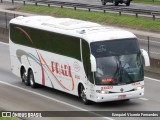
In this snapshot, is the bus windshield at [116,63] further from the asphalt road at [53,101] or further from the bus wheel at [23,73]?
the bus wheel at [23,73]

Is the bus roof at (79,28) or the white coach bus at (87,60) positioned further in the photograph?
the bus roof at (79,28)

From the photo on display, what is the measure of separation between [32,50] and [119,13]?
2910 cm

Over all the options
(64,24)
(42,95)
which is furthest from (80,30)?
(42,95)

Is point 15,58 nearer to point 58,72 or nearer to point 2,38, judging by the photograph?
point 58,72

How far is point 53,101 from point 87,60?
2.60 meters

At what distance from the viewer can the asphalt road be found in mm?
24438

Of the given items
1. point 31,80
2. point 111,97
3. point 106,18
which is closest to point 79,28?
point 111,97

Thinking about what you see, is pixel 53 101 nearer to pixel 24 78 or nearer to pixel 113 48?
pixel 113 48

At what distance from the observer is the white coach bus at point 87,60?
24.3 m

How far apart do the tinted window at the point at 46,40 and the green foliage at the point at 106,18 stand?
2106cm

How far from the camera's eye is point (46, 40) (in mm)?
28266

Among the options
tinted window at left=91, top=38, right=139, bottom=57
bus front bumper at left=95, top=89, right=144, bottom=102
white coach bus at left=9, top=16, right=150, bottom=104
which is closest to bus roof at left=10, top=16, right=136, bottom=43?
white coach bus at left=9, top=16, right=150, bottom=104

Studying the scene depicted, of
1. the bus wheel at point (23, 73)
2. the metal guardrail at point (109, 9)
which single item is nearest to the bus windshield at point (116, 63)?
the bus wheel at point (23, 73)

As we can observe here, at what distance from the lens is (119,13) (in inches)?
2286
